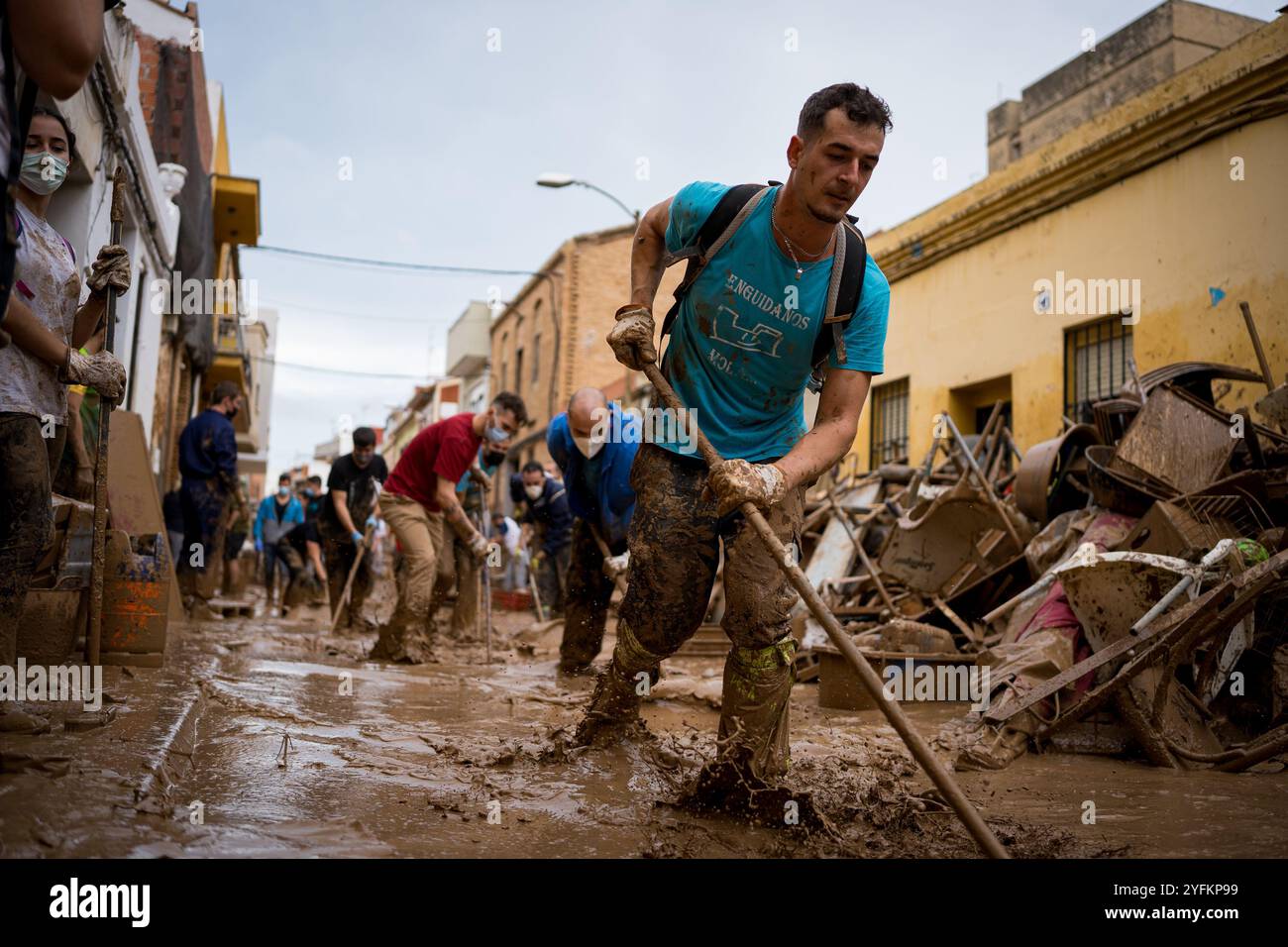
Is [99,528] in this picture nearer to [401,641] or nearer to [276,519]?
[401,641]

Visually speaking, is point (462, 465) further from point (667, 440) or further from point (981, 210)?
point (981, 210)

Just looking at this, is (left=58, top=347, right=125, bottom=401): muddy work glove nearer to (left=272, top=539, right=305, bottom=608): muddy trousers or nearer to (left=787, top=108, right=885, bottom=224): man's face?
(left=787, top=108, right=885, bottom=224): man's face

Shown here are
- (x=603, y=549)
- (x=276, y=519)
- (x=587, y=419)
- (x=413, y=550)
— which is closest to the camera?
(x=587, y=419)

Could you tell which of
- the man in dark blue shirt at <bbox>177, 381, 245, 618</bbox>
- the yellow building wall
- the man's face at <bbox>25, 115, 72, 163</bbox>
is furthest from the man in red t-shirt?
the yellow building wall

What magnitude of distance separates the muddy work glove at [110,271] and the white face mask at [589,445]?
2431mm

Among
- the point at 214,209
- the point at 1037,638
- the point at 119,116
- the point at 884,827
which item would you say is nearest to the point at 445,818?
the point at 884,827

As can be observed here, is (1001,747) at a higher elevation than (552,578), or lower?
lower

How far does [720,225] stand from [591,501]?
107 inches

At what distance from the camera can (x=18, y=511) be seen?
8.63 feet

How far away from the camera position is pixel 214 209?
653 inches

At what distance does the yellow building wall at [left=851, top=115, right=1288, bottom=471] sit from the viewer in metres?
8.50

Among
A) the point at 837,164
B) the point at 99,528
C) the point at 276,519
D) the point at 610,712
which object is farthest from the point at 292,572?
the point at 837,164

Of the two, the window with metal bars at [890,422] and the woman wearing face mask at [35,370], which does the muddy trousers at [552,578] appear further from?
the woman wearing face mask at [35,370]
